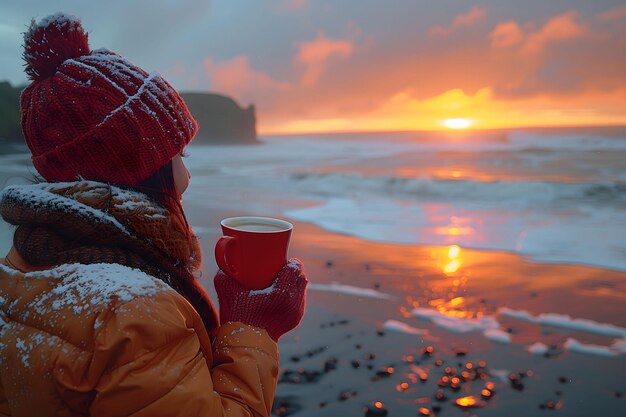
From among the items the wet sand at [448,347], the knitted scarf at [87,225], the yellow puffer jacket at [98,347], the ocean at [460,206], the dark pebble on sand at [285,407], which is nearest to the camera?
the yellow puffer jacket at [98,347]

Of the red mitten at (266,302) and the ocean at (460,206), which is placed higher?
the red mitten at (266,302)

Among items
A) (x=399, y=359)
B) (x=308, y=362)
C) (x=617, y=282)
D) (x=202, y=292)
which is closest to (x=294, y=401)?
(x=308, y=362)

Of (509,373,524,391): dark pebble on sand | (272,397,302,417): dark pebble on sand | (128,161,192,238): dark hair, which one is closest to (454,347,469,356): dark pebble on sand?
(509,373,524,391): dark pebble on sand

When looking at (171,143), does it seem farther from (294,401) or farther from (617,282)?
(617,282)

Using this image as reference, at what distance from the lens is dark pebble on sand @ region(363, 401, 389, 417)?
3303 millimetres

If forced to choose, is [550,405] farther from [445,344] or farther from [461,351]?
[445,344]

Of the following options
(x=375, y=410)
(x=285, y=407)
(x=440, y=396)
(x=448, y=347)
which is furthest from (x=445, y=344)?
(x=285, y=407)

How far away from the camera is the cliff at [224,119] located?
70625mm

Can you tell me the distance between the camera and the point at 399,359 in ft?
13.1

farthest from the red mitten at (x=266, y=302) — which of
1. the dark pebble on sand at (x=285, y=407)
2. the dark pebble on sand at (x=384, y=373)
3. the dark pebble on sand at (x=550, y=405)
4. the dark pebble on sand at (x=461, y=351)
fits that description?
the dark pebble on sand at (x=461, y=351)

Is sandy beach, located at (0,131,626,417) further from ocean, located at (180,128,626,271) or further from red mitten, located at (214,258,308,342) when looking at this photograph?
red mitten, located at (214,258,308,342)

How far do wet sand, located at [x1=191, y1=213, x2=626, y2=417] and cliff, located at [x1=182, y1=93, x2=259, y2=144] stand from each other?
63.2 m

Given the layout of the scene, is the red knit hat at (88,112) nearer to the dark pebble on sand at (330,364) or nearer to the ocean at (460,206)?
the dark pebble on sand at (330,364)

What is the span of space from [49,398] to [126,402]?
0.17m
